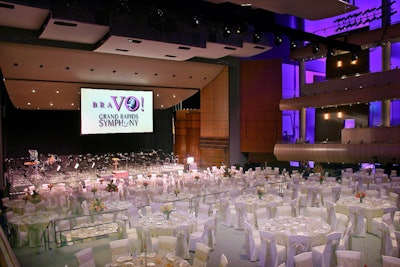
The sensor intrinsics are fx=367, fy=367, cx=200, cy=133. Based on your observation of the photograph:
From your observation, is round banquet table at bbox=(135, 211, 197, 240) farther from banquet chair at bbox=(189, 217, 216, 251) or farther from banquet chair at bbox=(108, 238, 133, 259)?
banquet chair at bbox=(108, 238, 133, 259)

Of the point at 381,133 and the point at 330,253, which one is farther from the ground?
the point at 381,133

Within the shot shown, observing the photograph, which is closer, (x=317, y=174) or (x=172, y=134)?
(x=317, y=174)

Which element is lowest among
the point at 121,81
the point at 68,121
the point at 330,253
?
the point at 330,253

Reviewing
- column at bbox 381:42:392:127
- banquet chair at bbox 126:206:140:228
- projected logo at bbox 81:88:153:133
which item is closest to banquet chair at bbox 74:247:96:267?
banquet chair at bbox 126:206:140:228

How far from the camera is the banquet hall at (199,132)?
24.1ft

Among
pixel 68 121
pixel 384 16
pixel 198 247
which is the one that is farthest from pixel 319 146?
pixel 68 121

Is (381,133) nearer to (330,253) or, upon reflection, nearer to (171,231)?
(330,253)

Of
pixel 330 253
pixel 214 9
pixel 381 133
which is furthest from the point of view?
pixel 381 133

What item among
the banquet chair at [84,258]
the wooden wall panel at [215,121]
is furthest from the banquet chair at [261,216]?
the wooden wall panel at [215,121]

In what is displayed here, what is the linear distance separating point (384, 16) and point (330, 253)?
13.8m

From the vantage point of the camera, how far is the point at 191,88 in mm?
19781

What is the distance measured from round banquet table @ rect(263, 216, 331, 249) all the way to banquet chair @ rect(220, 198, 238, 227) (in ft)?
6.05

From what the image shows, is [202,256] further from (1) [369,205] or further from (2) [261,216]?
(1) [369,205]

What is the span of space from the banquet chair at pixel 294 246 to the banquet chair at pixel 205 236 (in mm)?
1735
